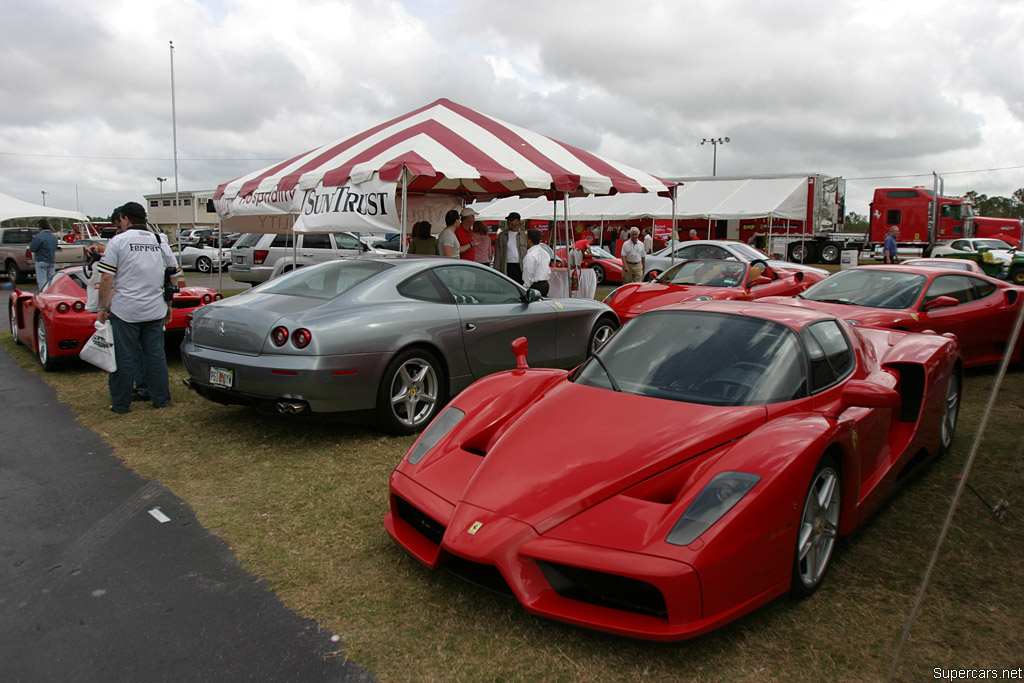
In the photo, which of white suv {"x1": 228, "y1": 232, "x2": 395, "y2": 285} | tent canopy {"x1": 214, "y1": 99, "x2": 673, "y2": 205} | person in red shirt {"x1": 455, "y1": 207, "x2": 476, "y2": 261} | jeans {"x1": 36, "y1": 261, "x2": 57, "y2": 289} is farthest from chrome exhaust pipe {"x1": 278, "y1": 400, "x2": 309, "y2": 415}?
jeans {"x1": 36, "y1": 261, "x2": 57, "y2": 289}

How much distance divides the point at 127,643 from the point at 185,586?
43 cm

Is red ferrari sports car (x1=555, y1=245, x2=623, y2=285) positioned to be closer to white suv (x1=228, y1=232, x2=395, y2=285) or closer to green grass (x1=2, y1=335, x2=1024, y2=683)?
white suv (x1=228, y1=232, x2=395, y2=285)

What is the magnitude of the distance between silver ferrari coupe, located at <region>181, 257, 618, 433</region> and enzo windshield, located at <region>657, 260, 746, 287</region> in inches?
172

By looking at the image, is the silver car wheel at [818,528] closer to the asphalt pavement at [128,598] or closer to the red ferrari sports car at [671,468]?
the red ferrari sports car at [671,468]

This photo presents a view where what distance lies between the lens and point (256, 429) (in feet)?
17.5

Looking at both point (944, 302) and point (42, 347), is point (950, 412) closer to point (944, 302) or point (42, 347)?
point (944, 302)

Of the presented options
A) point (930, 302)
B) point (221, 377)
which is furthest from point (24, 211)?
point (930, 302)

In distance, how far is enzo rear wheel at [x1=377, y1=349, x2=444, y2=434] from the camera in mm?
4973

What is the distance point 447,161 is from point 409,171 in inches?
24.2

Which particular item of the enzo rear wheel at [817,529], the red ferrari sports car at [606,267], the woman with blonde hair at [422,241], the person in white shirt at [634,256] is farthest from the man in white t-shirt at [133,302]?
the red ferrari sports car at [606,267]

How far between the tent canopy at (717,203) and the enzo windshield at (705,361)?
866 inches

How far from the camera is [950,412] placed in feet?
15.4

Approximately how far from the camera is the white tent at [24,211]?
2411 centimetres

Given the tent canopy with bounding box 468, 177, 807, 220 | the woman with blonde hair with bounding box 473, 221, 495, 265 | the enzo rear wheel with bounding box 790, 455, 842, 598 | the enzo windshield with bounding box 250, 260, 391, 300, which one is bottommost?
the enzo rear wheel with bounding box 790, 455, 842, 598
